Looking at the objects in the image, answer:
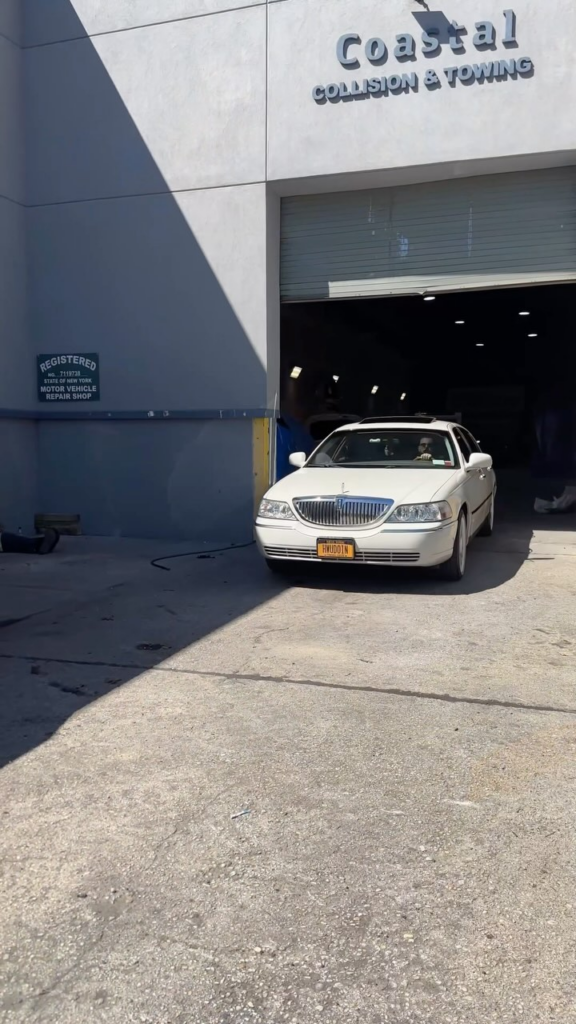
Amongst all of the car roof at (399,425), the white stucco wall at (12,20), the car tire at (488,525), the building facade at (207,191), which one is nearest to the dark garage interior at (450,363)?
the building facade at (207,191)

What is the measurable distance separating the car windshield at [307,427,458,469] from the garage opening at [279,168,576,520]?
2.81 meters

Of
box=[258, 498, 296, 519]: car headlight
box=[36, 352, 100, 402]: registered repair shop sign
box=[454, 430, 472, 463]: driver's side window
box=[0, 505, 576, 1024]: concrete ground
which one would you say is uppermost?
box=[36, 352, 100, 402]: registered repair shop sign

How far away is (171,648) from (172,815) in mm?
2314

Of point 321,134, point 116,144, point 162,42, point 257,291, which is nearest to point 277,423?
point 257,291

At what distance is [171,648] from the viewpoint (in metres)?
5.42

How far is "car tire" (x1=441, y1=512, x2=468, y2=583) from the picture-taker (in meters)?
7.30

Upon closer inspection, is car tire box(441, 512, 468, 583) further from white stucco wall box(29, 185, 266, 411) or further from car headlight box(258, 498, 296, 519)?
white stucco wall box(29, 185, 266, 411)

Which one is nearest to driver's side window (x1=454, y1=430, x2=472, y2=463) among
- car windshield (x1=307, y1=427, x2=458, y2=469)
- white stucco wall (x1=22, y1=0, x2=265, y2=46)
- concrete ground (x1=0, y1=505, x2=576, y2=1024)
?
car windshield (x1=307, y1=427, x2=458, y2=469)

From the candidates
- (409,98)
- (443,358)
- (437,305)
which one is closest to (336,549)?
(409,98)

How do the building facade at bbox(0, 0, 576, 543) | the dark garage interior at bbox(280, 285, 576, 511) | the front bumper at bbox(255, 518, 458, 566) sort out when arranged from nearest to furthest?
the front bumper at bbox(255, 518, 458, 566) < the building facade at bbox(0, 0, 576, 543) < the dark garage interior at bbox(280, 285, 576, 511)

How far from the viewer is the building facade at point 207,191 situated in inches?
376

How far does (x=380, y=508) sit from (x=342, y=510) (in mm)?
340

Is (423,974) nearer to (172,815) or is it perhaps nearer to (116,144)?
(172,815)

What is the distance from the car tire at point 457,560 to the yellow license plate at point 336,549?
0.97 meters
